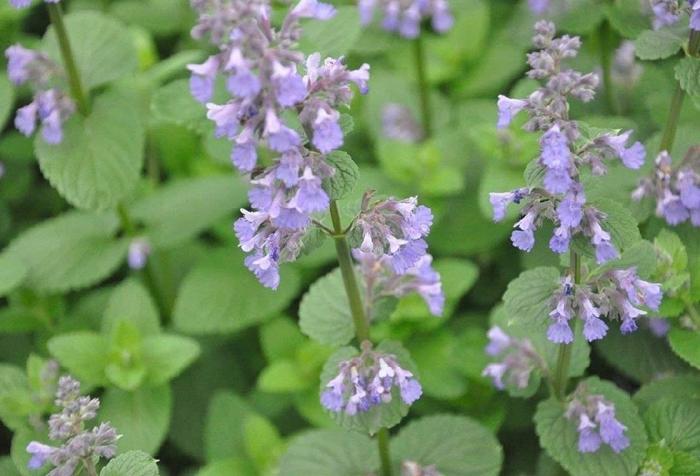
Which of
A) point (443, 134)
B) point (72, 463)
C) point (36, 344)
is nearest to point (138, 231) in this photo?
point (36, 344)

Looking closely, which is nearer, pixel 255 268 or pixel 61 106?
pixel 255 268

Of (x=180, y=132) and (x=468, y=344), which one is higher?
(x=180, y=132)

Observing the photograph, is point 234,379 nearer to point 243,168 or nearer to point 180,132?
point 180,132

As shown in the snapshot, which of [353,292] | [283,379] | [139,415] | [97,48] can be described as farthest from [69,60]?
[353,292]

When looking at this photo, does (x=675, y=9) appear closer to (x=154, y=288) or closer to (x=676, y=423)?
(x=676, y=423)

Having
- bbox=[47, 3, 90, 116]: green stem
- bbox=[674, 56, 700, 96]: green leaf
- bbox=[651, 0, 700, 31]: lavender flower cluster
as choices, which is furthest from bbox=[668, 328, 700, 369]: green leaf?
bbox=[47, 3, 90, 116]: green stem

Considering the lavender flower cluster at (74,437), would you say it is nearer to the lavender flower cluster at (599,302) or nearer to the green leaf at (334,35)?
the lavender flower cluster at (599,302)
